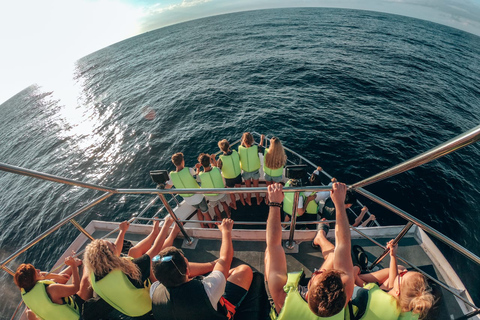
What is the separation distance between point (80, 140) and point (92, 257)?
2256cm

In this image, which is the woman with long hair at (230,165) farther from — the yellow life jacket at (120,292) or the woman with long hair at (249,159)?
the yellow life jacket at (120,292)

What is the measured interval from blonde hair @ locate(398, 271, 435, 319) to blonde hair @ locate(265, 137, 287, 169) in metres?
3.39

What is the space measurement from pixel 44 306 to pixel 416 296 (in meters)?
4.51

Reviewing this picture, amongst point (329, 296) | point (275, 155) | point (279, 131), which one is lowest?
point (279, 131)

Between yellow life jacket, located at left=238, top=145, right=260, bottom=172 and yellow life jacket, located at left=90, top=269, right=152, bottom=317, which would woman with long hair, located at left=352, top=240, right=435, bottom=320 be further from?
yellow life jacket, located at left=238, top=145, right=260, bottom=172

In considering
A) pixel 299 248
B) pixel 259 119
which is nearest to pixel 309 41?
pixel 259 119

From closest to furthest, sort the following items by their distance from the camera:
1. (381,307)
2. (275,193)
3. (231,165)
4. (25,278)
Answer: (381,307) → (275,193) → (25,278) → (231,165)

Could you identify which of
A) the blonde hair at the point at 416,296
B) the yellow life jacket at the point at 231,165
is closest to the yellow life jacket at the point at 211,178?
the yellow life jacket at the point at 231,165

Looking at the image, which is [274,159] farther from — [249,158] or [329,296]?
[329,296]

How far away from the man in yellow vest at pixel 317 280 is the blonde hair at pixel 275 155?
2784mm

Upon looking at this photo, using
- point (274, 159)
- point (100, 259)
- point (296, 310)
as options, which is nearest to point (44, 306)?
point (100, 259)

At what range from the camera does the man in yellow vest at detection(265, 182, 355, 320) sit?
1.63 m

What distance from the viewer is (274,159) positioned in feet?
16.8

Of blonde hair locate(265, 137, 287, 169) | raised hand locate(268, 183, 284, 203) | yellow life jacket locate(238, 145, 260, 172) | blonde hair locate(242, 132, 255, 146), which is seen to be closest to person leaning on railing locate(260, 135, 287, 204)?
blonde hair locate(265, 137, 287, 169)
